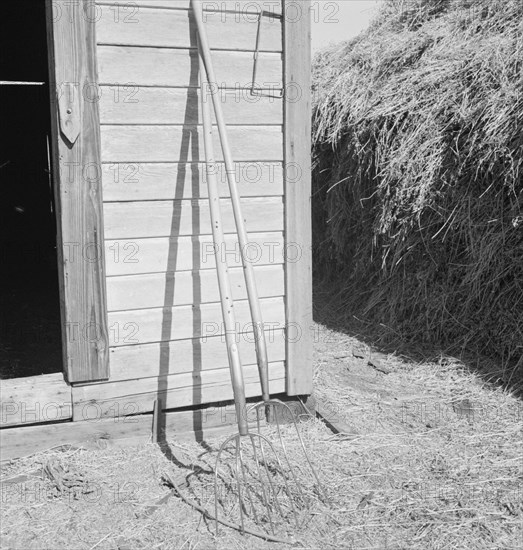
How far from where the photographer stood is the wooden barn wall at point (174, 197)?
12.1 feet

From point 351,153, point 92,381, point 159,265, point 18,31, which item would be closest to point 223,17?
point 159,265

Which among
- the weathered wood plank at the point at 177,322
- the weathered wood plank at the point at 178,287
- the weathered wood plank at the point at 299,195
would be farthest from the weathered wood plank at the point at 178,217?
the weathered wood plank at the point at 177,322

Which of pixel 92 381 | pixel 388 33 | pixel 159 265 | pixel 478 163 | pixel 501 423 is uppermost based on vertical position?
pixel 388 33

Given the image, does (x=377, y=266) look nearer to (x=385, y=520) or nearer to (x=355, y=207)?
(x=355, y=207)

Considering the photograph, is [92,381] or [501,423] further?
[501,423]

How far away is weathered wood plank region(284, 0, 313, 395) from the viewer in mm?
3965

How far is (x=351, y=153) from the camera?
21.9ft

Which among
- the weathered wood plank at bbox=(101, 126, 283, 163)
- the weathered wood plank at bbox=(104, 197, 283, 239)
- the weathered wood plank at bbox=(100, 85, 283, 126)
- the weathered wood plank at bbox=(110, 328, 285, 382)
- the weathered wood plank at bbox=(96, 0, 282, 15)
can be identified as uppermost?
the weathered wood plank at bbox=(96, 0, 282, 15)

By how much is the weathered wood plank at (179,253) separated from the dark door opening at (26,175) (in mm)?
3445

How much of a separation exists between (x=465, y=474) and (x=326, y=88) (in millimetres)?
4466

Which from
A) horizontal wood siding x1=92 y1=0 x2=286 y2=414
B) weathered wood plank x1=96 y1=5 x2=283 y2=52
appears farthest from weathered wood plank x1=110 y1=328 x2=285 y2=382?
weathered wood plank x1=96 y1=5 x2=283 y2=52

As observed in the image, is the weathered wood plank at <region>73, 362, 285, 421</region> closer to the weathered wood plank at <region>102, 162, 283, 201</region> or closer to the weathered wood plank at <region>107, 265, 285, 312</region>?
the weathered wood plank at <region>107, 265, 285, 312</region>

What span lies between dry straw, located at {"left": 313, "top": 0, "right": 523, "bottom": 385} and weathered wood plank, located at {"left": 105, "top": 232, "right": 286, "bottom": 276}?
179cm

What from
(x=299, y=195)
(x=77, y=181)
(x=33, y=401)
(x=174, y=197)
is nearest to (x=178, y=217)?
(x=174, y=197)
